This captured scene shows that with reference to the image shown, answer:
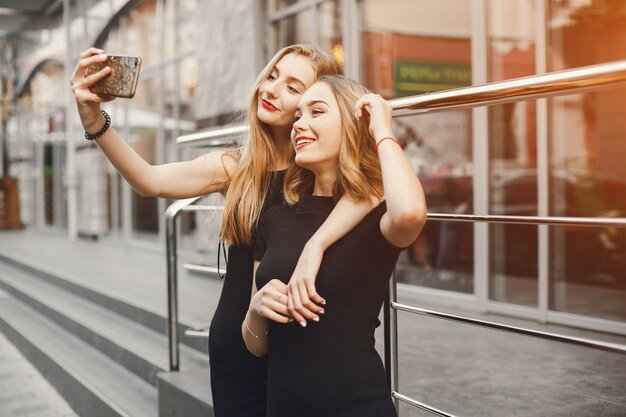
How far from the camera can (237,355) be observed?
201 centimetres

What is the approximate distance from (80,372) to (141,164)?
120 inches

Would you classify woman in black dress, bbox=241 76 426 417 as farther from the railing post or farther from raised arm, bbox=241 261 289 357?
the railing post

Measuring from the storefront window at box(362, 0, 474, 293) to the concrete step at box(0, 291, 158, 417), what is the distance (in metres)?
3.21

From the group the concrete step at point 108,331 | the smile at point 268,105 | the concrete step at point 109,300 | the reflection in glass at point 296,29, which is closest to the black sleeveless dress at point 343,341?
the smile at point 268,105

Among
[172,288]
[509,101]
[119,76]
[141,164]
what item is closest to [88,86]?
[119,76]

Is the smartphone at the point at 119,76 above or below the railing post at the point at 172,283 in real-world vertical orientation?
above

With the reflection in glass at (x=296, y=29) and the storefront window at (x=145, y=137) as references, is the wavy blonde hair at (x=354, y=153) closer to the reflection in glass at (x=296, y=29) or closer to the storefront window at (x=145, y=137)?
the reflection in glass at (x=296, y=29)

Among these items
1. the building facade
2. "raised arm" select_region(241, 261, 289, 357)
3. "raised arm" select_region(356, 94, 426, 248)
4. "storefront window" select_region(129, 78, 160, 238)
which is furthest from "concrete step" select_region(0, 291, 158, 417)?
"storefront window" select_region(129, 78, 160, 238)

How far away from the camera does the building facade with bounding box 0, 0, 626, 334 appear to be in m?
5.05

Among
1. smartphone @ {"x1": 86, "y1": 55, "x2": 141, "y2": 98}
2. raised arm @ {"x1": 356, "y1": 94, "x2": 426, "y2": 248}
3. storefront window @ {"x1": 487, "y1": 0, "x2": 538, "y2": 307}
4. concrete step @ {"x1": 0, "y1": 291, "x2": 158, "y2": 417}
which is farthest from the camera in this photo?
storefront window @ {"x1": 487, "y1": 0, "x2": 538, "y2": 307}

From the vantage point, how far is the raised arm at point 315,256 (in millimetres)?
1481

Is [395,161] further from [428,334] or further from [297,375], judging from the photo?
[428,334]

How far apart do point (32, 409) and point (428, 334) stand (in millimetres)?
2599

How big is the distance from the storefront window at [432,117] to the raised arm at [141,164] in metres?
4.79
